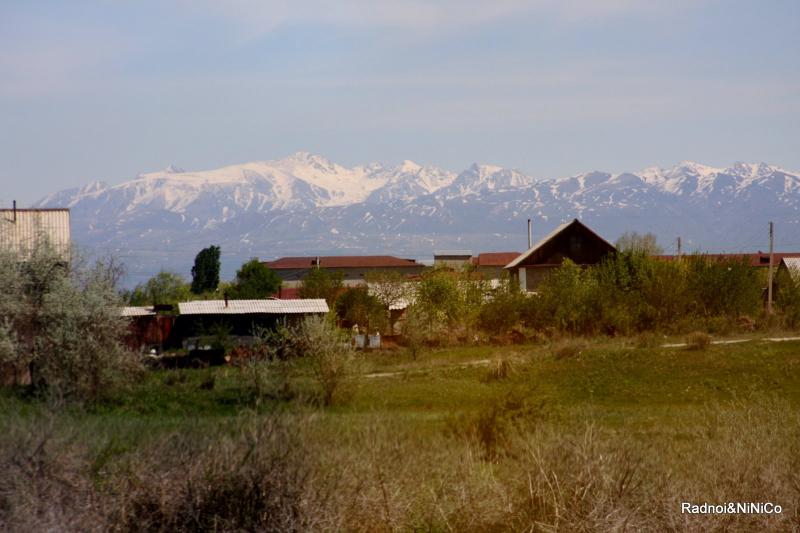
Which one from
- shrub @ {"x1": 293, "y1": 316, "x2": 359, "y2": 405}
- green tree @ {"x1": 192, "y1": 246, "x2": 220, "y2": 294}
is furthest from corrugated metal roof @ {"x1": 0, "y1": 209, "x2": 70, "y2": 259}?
green tree @ {"x1": 192, "y1": 246, "x2": 220, "y2": 294}

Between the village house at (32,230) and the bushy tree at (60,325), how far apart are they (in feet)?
2.33

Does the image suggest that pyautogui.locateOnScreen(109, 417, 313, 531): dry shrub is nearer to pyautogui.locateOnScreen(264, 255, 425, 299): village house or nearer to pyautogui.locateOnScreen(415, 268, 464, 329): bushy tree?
pyautogui.locateOnScreen(415, 268, 464, 329): bushy tree

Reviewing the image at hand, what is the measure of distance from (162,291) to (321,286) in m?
26.4

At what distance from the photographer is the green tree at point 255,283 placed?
81562 mm

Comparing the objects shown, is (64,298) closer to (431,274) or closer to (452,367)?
(452,367)

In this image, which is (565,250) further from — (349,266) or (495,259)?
(349,266)

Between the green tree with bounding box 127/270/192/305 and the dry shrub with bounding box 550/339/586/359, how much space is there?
145 feet

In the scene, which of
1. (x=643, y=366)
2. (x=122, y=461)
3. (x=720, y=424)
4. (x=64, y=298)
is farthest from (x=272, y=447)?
(x=643, y=366)

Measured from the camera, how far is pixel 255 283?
8431cm

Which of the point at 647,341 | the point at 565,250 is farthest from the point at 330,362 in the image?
the point at 565,250

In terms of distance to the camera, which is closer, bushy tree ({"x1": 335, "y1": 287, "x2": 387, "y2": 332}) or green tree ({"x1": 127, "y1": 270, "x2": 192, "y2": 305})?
bushy tree ({"x1": 335, "y1": 287, "x2": 387, "y2": 332})

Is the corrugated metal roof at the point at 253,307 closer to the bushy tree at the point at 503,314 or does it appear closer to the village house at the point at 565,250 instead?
the bushy tree at the point at 503,314

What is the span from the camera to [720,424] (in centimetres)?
1534

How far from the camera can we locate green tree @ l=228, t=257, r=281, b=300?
268 ft
